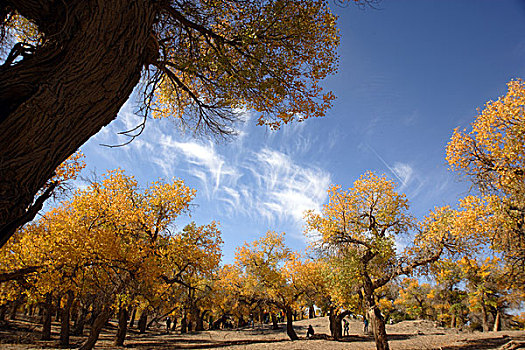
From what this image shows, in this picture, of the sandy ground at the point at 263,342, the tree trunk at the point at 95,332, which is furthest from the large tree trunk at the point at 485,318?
the tree trunk at the point at 95,332

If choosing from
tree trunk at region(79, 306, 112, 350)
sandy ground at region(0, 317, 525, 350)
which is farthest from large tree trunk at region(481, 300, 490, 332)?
tree trunk at region(79, 306, 112, 350)

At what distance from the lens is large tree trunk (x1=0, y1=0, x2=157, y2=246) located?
2.03 metres

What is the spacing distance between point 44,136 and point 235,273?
33.2 m

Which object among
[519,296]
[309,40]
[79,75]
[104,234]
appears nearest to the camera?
[79,75]

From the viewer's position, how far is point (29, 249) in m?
9.20

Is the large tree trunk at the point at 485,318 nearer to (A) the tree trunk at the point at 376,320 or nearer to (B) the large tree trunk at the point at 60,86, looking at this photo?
(A) the tree trunk at the point at 376,320

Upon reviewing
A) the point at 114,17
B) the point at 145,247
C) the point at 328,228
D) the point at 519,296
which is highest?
the point at 328,228

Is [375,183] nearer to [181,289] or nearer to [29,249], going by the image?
[181,289]

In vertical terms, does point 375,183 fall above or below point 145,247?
above

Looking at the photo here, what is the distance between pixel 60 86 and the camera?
2.27 meters

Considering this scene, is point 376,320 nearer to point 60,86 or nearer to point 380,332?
point 380,332

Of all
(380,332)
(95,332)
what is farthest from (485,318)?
(95,332)

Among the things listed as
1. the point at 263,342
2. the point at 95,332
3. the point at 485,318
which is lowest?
the point at 263,342

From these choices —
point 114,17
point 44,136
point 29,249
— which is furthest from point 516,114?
point 29,249
